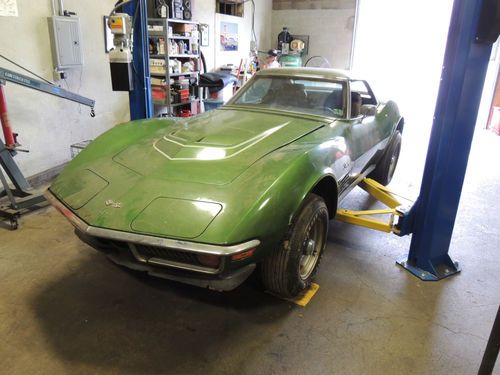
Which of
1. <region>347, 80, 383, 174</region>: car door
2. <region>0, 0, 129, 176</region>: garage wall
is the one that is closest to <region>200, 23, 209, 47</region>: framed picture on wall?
<region>0, 0, 129, 176</region>: garage wall

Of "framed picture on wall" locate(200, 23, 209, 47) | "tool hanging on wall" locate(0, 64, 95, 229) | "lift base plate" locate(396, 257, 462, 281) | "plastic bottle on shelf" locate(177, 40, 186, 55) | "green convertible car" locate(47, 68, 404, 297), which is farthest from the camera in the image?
"framed picture on wall" locate(200, 23, 209, 47)

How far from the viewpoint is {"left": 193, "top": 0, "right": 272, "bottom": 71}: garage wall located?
717 cm

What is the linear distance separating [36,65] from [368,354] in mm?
4292

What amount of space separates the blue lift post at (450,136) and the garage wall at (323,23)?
7643 mm

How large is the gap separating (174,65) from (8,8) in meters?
2.71

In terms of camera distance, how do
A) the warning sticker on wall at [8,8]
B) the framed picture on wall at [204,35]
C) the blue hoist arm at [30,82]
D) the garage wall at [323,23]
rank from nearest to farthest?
the blue hoist arm at [30,82], the warning sticker on wall at [8,8], the framed picture on wall at [204,35], the garage wall at [323,23]

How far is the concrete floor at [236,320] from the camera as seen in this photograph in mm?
1963

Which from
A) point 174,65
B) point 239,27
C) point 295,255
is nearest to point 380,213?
point 295,255

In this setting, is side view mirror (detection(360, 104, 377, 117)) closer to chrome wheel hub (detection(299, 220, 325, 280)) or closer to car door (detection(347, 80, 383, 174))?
car door (detection(347, 80, 383, 174))

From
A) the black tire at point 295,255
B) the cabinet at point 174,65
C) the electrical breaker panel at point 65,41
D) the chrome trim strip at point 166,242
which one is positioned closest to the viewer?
the chrome trim strip at point 166,242

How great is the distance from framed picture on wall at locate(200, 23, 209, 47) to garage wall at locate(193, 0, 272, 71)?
0.08 m

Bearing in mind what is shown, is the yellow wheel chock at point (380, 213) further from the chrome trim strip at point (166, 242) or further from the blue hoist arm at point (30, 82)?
the blue hoist arm at point (30, 82)

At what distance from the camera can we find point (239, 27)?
847 centimetres

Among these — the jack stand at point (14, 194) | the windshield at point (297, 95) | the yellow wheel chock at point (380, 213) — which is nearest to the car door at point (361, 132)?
the windshield at point (297, 95)
